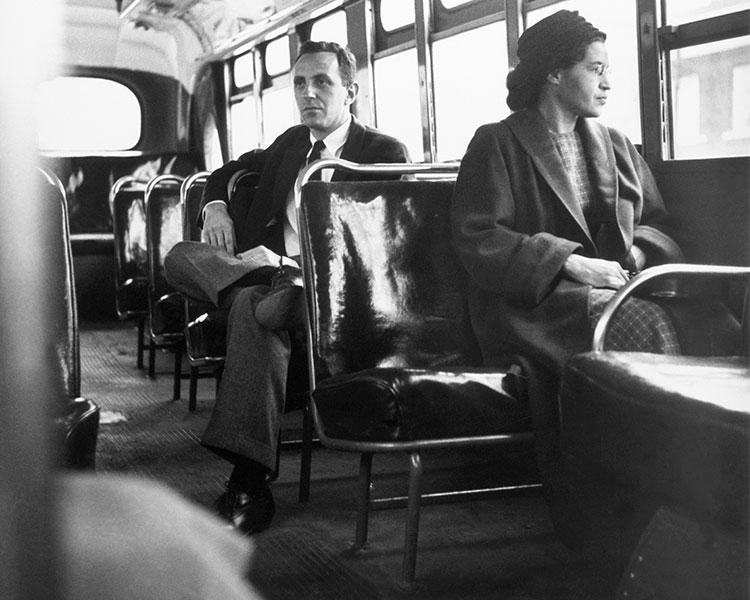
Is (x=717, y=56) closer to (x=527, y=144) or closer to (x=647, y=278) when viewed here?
(x=527, y=144)

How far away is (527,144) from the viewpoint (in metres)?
2.42

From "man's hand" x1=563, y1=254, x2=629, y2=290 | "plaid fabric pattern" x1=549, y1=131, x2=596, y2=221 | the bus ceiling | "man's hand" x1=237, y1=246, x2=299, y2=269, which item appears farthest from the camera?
the bus ceiling

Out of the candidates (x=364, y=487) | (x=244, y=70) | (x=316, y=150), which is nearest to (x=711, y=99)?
(x=316, y=150)

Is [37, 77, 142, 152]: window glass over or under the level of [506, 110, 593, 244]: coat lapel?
under

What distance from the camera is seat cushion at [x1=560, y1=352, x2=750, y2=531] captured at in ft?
4.00

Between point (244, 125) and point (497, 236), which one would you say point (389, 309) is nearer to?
point (497, 236)

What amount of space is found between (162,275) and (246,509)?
2.27 meters

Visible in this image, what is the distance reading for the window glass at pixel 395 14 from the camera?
4.63 metres

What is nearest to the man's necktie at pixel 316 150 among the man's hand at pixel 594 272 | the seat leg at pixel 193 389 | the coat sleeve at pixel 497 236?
the coat sleeve at pixel 497 236

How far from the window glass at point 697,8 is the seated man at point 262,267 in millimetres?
873

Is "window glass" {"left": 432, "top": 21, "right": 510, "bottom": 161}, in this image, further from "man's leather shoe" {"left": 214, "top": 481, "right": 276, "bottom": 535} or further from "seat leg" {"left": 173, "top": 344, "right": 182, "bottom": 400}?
"man's leather shoe" {"left": 214, "top": 481, "right": 276, "bottom": 535}

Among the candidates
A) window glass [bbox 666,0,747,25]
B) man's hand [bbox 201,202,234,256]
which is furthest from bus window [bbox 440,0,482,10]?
man's hand [bbox 201,202,234,256]

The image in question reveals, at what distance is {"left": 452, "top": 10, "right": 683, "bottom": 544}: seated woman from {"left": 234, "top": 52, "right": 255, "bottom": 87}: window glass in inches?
189

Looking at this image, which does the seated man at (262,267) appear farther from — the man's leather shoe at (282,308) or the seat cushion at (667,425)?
the seat cushion at (667,425)
